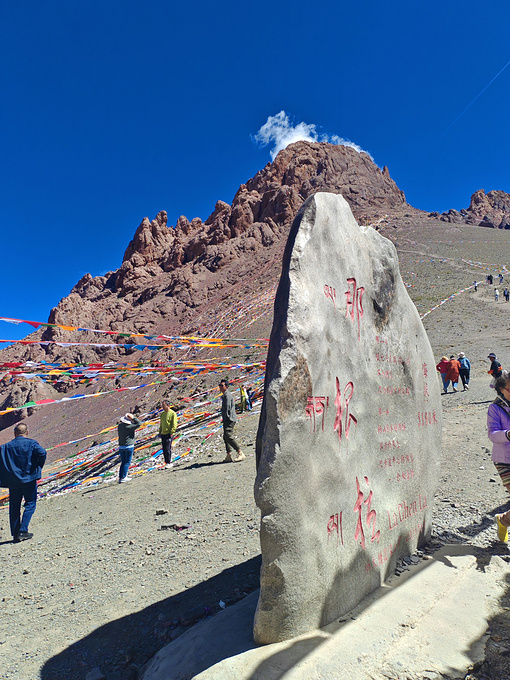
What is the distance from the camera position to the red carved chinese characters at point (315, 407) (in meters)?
2.72

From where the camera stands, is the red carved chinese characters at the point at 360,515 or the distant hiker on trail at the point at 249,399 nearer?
the red carved chinese characters at the point at 360,515

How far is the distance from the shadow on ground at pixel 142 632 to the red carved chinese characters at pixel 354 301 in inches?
103

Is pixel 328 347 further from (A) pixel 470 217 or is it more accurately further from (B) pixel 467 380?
(A) pixel 470 217

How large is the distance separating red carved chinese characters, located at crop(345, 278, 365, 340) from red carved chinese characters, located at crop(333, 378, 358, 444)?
0.48m

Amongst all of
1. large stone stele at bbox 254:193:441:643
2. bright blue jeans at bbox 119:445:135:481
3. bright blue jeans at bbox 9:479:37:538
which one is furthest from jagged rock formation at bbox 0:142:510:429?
large stone stele at bbox 254:193:441:643

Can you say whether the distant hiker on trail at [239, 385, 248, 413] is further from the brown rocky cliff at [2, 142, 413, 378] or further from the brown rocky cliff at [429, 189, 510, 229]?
the brown rocky cliff at [429, 189, 510, 229]

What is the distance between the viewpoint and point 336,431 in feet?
9.67

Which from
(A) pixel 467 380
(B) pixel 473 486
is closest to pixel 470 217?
(A) pixel 467 380

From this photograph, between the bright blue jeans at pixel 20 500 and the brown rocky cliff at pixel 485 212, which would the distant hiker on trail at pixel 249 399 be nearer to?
the bright blue jeans at pixel 20 500

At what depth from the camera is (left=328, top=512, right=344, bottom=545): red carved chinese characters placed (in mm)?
2820

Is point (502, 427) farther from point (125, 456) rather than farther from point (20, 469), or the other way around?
point (125, 456)

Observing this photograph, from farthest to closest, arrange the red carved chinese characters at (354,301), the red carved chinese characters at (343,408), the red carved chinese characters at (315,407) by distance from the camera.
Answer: the red carved chinese characters at (354,301) → the red carved chinese characters at (343,408) → the red carved chinese characters at (315,407)

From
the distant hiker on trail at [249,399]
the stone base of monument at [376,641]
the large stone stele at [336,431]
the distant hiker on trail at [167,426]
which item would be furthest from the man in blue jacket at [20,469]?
the distant hiker on trail at [249,399]

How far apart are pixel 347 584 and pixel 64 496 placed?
838cm
